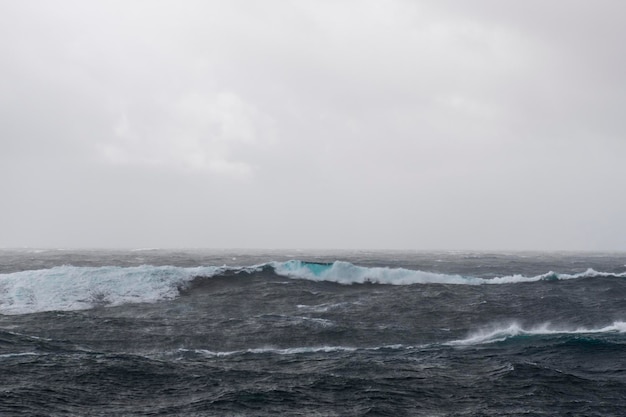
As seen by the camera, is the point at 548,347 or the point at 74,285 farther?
the point at 74,285

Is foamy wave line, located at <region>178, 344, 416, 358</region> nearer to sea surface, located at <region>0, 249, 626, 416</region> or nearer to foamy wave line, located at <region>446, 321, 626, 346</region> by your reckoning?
sea surface, located at <region>0, 249, 626, 416</region>

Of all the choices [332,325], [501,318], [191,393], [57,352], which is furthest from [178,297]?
[191,393]

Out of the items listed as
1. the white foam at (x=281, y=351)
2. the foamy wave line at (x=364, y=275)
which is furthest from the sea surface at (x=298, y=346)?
the foamy wave line at (x=364, y=275)

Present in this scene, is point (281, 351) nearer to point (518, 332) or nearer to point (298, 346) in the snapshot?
point (298, 346)

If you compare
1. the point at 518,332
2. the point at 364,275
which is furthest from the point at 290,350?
the point at 364,275

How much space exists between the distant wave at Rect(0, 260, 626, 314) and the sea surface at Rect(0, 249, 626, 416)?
18 cm

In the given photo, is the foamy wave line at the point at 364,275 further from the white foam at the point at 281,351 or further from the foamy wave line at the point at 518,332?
the white foam at the point at 281,351

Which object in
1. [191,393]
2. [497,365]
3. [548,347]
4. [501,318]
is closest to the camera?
[191,393]

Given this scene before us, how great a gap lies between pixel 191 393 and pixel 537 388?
35.9 feet

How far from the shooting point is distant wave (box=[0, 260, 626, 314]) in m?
39.9

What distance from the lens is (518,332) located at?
3088 centimetres

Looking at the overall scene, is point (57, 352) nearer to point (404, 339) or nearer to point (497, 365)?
point (404, 339)

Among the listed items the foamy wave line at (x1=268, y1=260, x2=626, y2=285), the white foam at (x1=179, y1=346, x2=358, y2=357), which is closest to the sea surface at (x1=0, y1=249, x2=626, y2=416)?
the white foam at (x1=179, y1=346, x2=358, y2=357)

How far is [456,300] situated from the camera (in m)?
40.9
